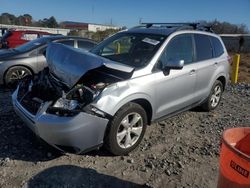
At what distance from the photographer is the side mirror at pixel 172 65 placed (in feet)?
15.5

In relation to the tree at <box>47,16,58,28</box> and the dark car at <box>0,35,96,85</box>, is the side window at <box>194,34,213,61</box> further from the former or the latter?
the tree at <box>47,16,58,28</box>

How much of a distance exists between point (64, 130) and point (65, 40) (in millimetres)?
5675

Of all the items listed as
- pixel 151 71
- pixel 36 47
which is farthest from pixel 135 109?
pixel 36 47

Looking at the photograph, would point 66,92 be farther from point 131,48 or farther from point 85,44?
point 85,44

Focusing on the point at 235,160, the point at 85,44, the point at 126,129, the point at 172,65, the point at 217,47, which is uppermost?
the point at 217,47

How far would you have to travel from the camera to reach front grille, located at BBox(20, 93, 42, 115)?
4237 millimetres

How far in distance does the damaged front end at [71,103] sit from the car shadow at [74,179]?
0.27m

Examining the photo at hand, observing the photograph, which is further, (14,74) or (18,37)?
(18,37)

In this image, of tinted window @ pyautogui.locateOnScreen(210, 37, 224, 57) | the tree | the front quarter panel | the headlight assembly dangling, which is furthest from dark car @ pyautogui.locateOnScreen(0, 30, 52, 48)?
the tree

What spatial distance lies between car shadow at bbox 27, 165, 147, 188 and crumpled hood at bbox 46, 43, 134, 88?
108cm

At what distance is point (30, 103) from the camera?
443cm

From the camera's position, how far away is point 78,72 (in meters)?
4.12

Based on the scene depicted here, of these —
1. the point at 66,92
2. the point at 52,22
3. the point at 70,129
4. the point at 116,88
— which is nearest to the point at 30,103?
the point at 66,92

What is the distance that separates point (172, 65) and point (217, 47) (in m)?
2.17
